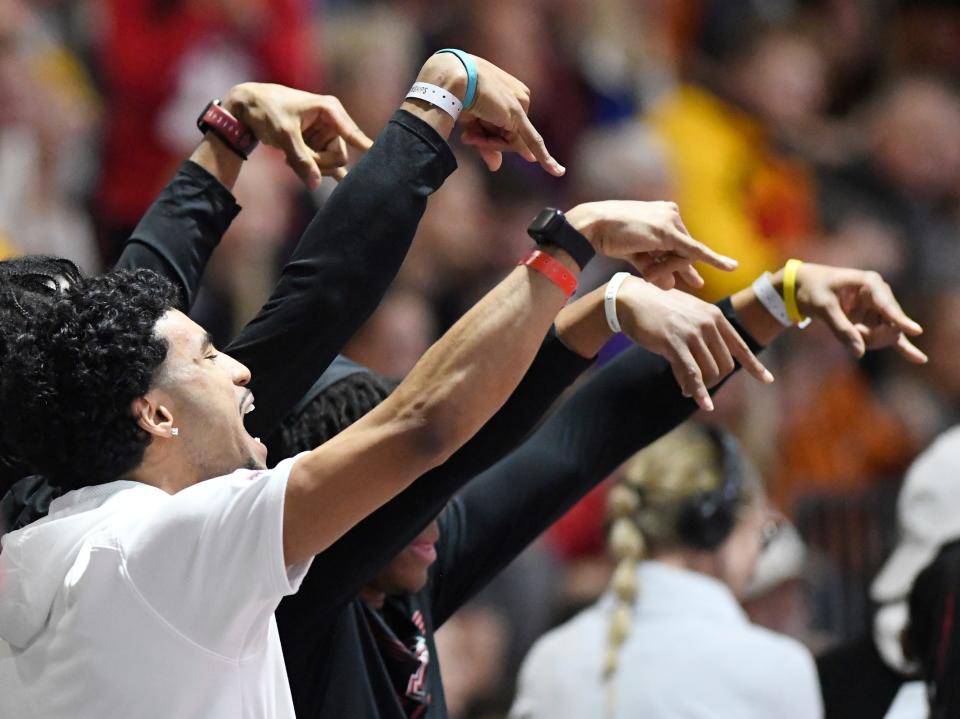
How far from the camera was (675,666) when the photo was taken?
3.16m

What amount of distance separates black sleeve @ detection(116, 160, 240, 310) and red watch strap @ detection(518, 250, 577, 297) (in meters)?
0.72

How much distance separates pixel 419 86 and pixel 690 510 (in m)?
1.37

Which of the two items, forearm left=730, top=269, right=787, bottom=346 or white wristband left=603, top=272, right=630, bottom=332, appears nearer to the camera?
white wristband left=603, top=272, right=630, bottom=332

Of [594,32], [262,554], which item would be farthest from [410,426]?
[594,32]

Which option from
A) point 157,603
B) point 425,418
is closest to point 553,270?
point 425,418

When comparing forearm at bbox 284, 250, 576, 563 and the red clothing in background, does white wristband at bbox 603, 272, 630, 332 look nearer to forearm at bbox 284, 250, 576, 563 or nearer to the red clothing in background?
forearm at bbox 284, 250, 576, 563

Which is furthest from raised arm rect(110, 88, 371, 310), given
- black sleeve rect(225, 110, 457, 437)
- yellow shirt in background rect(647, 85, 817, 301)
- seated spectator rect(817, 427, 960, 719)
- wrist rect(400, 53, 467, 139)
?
yellow shirt in background rect(647, 85, 817, 301)

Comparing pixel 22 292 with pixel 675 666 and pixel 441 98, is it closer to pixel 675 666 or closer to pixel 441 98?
pixel 441 98

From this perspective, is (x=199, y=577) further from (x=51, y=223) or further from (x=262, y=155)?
(x=262, y=155)

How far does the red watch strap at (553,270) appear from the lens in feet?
6.83

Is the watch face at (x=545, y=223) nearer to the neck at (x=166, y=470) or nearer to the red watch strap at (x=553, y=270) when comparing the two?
the red watch strap at (x=553, y=270)

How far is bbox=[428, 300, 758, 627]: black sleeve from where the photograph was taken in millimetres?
2707

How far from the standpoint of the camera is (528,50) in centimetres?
641

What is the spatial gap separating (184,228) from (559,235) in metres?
0.80
